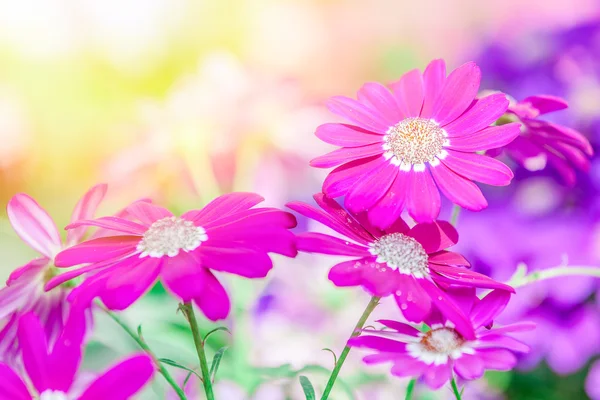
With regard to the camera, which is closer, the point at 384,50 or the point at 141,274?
the point at 141,274

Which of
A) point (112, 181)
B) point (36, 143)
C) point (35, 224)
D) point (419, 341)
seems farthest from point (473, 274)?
point (36, 143)

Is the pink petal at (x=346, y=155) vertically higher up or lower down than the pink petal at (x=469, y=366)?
higher up

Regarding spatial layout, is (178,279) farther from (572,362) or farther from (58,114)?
(58,114)

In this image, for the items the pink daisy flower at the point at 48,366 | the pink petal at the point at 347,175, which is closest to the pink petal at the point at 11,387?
the pink daisy flower at the point at 48,366

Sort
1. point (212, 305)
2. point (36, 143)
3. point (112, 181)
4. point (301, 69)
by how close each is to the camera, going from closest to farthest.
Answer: point (212, 305) → point (112, 181) → point (36, 143) → point (301, 69)

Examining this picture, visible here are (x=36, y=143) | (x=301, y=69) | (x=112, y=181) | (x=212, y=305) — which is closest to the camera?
(x=212, y=305)

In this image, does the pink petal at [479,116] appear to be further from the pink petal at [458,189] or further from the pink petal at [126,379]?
the pink petal at [126,379]

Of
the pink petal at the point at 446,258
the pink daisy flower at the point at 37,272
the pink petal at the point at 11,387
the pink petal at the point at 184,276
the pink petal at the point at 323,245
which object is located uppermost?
the pink petal at the point at 446,258
